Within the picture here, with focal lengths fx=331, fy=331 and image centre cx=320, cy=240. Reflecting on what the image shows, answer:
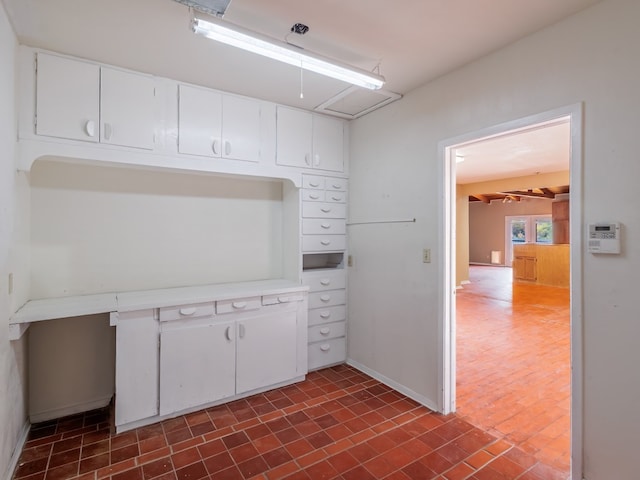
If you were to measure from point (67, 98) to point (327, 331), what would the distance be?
2.83 meters

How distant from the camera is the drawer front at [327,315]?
3307 millimetres

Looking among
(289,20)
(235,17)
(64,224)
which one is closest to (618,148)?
(289,20)

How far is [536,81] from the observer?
6.49 feet

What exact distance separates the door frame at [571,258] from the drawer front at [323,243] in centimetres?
116

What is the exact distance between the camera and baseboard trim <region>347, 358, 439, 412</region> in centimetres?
264

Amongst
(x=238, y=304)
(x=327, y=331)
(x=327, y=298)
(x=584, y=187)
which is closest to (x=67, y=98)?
(x=238, y=304)

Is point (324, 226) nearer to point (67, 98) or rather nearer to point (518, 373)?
point (67, 98)

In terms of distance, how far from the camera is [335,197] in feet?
11.2

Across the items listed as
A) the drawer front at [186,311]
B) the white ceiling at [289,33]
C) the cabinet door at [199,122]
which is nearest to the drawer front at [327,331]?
the drawer front at [186,311]

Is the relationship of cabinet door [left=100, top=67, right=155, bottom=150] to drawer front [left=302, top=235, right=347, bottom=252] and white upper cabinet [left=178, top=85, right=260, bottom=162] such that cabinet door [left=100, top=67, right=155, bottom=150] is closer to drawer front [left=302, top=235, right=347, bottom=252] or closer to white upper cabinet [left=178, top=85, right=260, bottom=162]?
white upper cabinet [left=178, top=85, right=260, bottom=162]

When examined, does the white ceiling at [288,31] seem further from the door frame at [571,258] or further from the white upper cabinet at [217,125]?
the door frame at [571,258]

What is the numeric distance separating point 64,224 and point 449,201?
2.94m

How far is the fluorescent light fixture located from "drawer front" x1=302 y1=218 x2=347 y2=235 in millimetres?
1378

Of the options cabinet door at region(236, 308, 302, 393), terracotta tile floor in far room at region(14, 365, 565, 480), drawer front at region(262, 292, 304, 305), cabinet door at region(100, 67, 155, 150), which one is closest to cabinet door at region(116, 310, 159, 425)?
terracotta tile floor in far room at region(14, 365, 565, 480)
